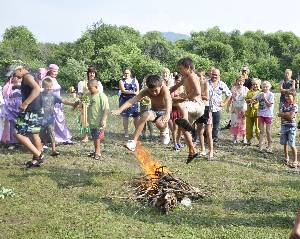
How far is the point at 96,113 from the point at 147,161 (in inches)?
76.2

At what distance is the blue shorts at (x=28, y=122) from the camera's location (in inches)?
265

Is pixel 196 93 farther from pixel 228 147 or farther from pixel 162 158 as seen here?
pixel 228 147

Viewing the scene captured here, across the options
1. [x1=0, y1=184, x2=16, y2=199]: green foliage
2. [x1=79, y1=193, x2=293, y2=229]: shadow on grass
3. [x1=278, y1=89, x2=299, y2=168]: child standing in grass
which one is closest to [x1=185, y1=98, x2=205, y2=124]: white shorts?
[x1=79, y1=193, x2=293, y2=229]: shadow on grass

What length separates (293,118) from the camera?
7590mm

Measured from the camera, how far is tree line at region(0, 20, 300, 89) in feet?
203

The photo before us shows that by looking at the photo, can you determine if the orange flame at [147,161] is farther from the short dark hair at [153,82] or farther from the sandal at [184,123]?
the short dark hair at [153,82]

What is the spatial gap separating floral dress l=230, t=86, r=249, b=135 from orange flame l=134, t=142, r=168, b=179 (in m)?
3.55

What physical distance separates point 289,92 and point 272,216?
12.4ft

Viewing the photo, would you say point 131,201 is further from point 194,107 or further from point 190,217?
point 194,107

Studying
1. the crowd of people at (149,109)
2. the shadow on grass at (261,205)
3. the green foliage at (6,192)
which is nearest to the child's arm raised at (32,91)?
the crowd of people at (149,109)

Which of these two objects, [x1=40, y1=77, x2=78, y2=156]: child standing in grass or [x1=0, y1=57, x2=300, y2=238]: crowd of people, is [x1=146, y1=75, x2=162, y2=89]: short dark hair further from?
[x1=40, y1=77, x2=78, y2=156]: child standing in grass

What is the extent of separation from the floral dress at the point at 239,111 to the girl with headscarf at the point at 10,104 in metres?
7.15

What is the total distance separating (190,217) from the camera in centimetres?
476

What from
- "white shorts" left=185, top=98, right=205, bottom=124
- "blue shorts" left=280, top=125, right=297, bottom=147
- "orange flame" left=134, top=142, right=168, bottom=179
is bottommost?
"orange flame" left=134, top=142, right=168, bottom=179
